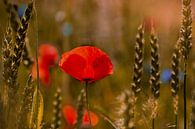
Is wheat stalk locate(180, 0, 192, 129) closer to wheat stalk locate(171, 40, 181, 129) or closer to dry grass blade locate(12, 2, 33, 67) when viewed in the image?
wheat stalk locate(171, 40, 181, 129)

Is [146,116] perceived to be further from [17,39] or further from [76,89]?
[76,89]

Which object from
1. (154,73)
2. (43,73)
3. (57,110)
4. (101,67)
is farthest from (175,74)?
(43,73)

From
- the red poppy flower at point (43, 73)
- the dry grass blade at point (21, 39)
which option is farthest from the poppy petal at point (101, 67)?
the red poppy flower at point (43, 73)

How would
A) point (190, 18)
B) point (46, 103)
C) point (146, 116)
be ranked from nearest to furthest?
point (190, 18), point (146, 116), point (46, 103)

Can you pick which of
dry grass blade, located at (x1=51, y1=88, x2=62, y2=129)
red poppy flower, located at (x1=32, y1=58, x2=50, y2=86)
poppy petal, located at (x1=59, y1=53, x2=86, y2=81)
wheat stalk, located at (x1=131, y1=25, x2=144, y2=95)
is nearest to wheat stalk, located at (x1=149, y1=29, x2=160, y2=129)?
wheat stalk, located at (x1=131, y1=25, x2=144, y2=95)

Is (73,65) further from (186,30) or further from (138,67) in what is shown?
(186,30)

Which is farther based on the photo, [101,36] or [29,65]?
[101,36]

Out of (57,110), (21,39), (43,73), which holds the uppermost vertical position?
(43,73)

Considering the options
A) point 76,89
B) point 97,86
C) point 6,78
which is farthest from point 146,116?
point 76,89
